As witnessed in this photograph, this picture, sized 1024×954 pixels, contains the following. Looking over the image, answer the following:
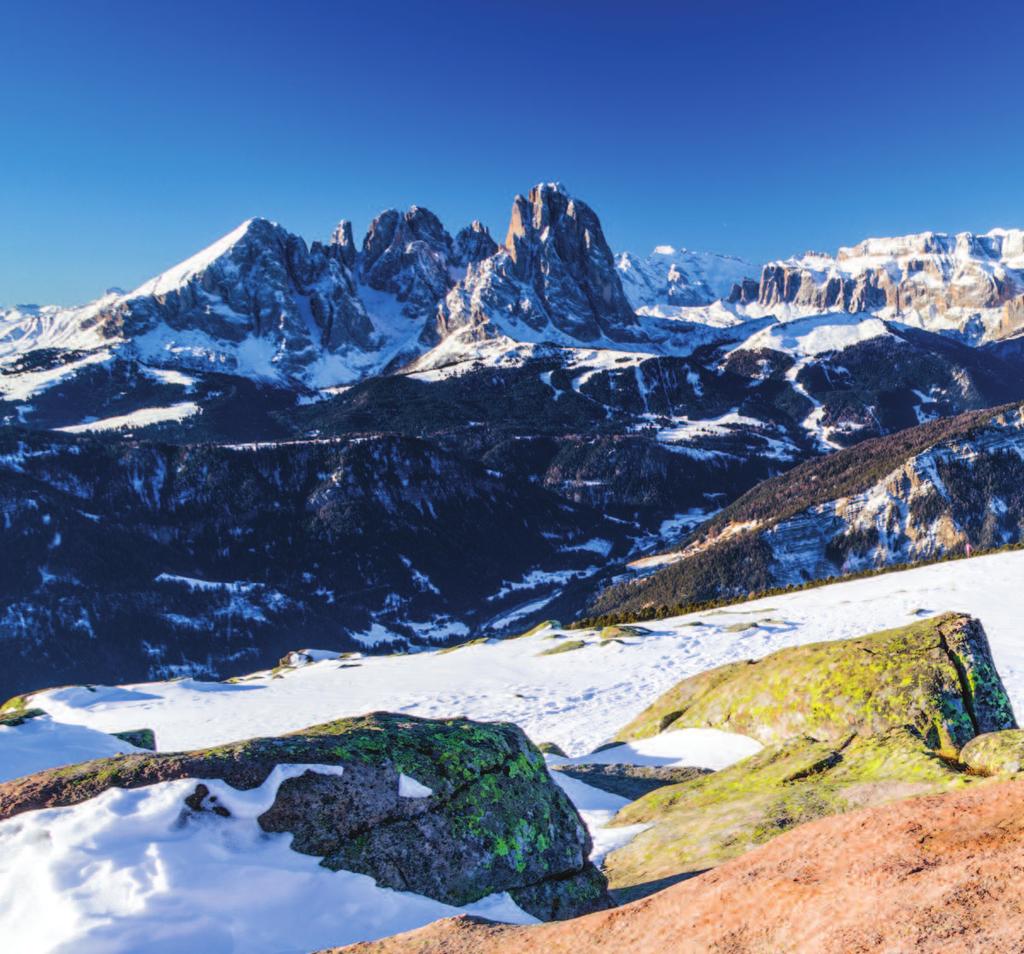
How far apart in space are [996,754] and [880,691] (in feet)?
17.5

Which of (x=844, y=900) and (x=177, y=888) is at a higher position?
(x=177, y=888)

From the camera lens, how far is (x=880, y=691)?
1287 centimetres

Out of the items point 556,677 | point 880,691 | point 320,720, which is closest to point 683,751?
point 880,691

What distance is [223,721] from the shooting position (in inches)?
1275

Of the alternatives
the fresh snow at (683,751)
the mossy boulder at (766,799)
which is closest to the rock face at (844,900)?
the mossy boulder at (766,799)

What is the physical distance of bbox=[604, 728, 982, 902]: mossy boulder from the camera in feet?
26.9

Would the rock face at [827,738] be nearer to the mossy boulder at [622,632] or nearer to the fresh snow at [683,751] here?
the fresh snow at [683,751]

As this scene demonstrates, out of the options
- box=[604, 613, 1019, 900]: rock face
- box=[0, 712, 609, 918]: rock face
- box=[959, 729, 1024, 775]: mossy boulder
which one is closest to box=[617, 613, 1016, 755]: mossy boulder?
box=[604, 613, 1019, 900]: rock face

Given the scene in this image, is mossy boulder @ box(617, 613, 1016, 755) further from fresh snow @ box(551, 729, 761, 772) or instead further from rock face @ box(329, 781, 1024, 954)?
rock face @ box(329, 781, 1024, 954)

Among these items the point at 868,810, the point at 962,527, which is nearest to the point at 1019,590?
the point at 868,810

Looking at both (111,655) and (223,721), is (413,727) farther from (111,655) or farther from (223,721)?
(111,655)

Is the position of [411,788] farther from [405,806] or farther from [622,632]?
[622,632]

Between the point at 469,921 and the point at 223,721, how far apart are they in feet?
102

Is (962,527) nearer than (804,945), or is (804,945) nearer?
(804,945)
